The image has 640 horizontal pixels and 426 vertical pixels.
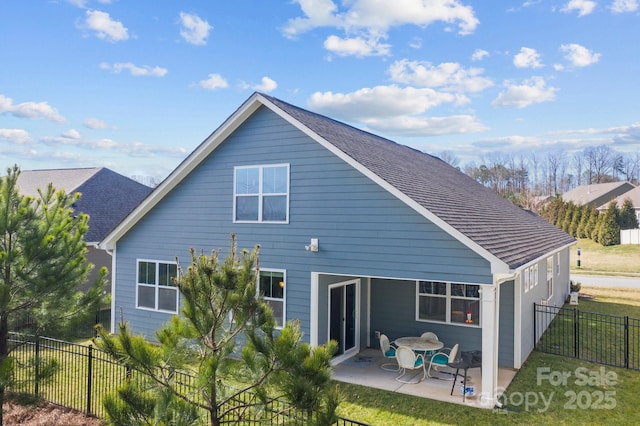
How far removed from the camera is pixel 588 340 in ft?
44.4

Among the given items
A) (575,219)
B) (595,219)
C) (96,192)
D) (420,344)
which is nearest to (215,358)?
(420,344)

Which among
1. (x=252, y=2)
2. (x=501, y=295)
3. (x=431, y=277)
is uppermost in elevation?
(x=252, y=2)

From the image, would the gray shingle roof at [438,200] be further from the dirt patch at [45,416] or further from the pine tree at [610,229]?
the pine tree at [610,229]

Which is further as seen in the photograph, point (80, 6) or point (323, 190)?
point (80, 6)

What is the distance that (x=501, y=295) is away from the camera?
1093cm

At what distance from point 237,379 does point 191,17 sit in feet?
43.9

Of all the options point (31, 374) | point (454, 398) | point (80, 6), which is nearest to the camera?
point (31, 374)

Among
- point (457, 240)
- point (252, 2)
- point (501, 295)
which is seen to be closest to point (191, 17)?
point (252, 2)

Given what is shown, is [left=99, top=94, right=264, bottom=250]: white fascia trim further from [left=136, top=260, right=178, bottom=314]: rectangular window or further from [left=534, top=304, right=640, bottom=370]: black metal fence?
[left=534, top=304, right=640, bottom=370]: black metal fence

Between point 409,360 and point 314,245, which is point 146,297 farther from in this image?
point 409,360

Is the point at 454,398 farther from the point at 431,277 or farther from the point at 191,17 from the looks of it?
the point at 191,17

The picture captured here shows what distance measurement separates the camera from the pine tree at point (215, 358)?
430 centimetres

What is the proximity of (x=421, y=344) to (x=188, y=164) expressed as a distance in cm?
769

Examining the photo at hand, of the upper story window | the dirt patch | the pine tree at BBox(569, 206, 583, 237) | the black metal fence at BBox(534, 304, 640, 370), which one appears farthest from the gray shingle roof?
the pine tree at BBox(569, 206, 583, 237)
